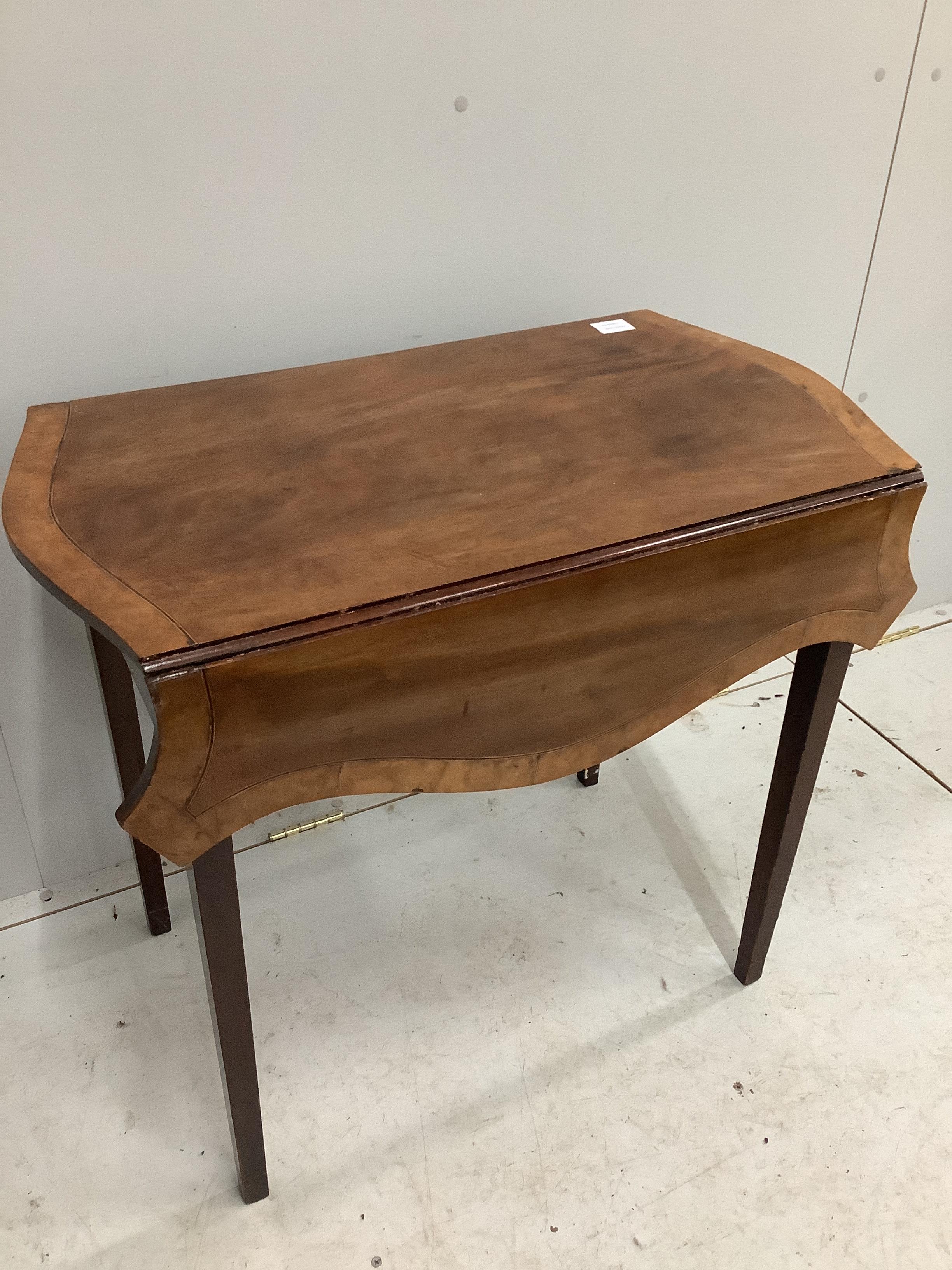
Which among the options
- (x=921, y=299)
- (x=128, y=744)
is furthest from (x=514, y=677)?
(x=921, y=299)

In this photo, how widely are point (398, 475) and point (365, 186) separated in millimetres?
496

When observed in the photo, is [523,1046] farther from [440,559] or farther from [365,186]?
[365,186]

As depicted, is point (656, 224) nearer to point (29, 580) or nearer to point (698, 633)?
point (698, 633)

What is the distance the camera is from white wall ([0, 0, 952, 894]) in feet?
3.37

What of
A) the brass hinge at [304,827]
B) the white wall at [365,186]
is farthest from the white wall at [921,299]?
the brass hinge at [304,827]

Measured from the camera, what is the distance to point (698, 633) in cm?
86

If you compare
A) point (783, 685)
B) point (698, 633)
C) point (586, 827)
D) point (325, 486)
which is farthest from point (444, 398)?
point (783, 685)

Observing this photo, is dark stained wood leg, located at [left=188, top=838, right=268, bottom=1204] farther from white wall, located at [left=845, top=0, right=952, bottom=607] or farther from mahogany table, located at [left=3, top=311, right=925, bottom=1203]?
white wall, located at [left=845, top=0, right=952, bottom=607]

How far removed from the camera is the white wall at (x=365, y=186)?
3.37 feet

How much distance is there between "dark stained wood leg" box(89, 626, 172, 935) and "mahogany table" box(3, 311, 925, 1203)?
1.0 inches

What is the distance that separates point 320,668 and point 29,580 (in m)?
0.67

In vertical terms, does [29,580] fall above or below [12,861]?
above

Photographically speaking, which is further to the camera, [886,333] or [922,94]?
[886,333]

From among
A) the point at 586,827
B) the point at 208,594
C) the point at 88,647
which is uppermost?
the point at 208,594
